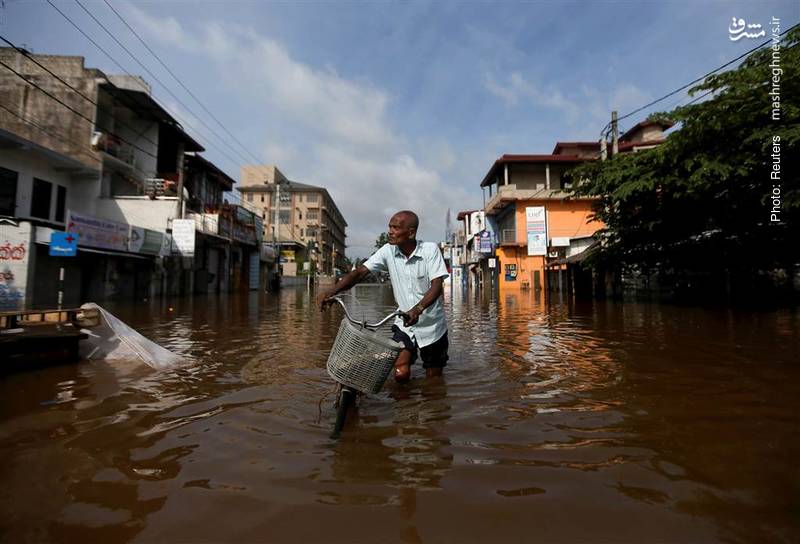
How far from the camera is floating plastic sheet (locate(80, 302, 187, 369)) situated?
4910 millimetres

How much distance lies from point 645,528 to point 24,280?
19070 millimetres

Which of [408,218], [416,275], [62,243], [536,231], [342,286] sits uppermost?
[536,231]

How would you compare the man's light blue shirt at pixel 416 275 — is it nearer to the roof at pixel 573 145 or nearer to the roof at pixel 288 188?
the roof at pixel 573 145

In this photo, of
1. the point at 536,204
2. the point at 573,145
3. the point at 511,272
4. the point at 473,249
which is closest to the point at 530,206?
the point at 536,204

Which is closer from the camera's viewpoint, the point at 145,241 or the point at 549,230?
the point at 145,241

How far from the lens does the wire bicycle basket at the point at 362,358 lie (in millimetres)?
2568

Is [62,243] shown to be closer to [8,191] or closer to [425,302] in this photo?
[8,191]

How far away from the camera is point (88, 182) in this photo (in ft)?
65.3

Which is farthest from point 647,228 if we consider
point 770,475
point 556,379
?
point 770,475

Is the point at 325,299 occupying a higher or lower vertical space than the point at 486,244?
lower

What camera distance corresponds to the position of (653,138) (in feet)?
103

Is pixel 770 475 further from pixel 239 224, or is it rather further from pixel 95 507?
pixel 239 224

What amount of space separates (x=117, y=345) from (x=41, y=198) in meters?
17.8

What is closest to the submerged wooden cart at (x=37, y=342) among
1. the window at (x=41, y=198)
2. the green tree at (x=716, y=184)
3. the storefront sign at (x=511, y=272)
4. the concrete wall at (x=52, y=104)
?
the green tree at (x=716, y=184)
